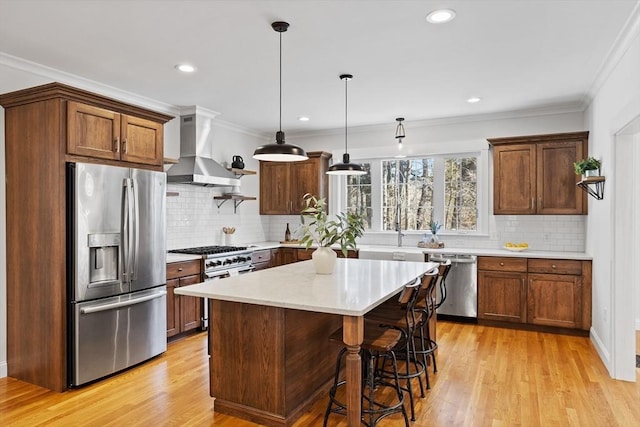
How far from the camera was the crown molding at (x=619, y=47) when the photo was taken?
9.20 ft

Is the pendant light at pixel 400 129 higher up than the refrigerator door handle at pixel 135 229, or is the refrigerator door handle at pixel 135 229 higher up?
the pendant light at pixel 400 129

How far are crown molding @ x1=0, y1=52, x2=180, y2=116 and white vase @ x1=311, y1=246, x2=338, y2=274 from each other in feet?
9.12

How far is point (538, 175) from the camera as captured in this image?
505 cm

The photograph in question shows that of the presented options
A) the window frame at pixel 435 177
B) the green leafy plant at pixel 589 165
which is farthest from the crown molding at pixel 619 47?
the window frame at pixel 435 177

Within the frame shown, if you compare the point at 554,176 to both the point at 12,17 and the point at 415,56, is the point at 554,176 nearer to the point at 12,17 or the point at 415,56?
the point at 415,56

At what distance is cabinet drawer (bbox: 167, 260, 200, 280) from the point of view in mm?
4336

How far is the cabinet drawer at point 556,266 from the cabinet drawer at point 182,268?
12.4ft

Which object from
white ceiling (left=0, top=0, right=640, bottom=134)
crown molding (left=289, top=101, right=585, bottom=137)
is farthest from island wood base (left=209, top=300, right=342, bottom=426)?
crown molding (left=289, top=101, right=585, bottom=137)

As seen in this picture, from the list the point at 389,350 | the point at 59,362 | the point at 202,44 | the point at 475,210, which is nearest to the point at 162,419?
the point at 59,362

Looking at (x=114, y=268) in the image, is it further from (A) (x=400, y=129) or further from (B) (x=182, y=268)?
(A) (x=400, y=129)

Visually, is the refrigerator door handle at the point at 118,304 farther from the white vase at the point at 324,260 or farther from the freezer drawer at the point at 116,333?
the white vase at the point at 324,260

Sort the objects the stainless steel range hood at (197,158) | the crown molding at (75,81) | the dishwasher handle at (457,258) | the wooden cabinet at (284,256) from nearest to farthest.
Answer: the crown molding at (75,81) < the stainless steel range hood at (197,158) < the dishwasher handle at (457,258) < the wooden cabinet at (284,256)

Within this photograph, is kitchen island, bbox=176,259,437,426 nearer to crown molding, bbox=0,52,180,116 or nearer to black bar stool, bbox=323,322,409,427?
black bar stool, bbox=323,322,409,427

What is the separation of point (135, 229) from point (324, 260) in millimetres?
1682
